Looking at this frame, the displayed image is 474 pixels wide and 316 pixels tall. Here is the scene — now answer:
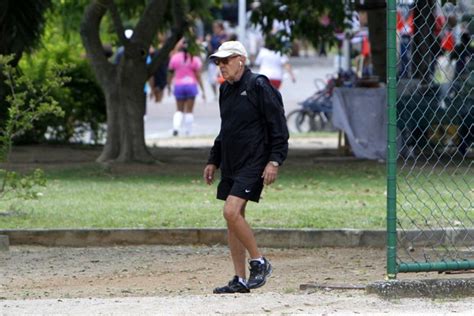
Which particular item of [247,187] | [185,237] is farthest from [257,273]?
[185,237]

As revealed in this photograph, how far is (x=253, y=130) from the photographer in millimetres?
8398

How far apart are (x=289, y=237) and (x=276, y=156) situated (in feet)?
9.45

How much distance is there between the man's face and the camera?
332 inches

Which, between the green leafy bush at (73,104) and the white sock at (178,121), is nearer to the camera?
the green leafy bush at (73,104)

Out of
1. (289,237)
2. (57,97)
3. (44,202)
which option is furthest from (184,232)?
(57,97)

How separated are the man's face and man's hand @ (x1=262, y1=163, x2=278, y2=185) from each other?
62 cm

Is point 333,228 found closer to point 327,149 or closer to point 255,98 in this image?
point 255,98

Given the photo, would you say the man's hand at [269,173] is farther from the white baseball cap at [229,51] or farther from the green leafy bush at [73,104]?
the green leafy bush at [73,104]

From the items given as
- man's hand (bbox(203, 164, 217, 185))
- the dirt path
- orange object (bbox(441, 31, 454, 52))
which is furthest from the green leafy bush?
man's hand (bbox(203, 164, 217, 185))

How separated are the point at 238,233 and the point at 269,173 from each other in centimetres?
48

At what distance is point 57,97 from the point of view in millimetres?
19719

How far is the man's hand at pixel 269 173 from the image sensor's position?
8297 mm

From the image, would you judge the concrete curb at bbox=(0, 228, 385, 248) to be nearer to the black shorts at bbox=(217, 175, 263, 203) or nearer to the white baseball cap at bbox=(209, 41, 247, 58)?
the black shorts at bbox=(217, 175, 263, 203)

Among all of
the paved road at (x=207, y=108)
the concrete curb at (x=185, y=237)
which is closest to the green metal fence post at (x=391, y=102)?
the concrete curb at (x=185, y=237)
